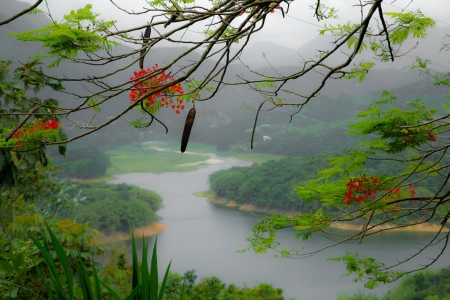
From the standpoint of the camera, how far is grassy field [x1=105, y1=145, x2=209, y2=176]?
5340 mm

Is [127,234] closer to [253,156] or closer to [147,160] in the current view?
[147,160]

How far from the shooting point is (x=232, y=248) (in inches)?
195

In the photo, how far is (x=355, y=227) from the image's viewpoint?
4.98 meters

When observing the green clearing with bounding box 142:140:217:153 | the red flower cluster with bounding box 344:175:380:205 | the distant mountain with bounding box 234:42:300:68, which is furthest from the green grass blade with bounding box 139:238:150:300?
the distant mountain with bounding box 234:42:300:68

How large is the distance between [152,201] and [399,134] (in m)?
3.90

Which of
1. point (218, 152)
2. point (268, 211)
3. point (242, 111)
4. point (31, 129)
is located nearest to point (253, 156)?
point (218, 152)

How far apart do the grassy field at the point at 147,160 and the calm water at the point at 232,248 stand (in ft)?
0.37

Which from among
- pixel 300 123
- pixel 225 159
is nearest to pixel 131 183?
pixel 225 159

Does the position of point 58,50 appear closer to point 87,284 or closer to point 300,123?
point 87,284

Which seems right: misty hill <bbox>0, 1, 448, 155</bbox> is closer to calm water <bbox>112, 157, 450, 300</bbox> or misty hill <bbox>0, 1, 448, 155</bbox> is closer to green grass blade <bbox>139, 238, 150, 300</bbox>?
calm water <bbox>112, 157, 450, 300</bbox>

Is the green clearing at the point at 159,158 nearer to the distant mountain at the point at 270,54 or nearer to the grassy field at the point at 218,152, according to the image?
the grassy field at the point at 218,152

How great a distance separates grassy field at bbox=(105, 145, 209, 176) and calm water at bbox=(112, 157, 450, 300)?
0.11 meters

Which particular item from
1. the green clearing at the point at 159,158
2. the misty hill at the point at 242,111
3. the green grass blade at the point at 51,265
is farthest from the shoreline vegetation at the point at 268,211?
the green grass blade at the point at 51,265

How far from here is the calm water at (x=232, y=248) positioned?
4.59m
